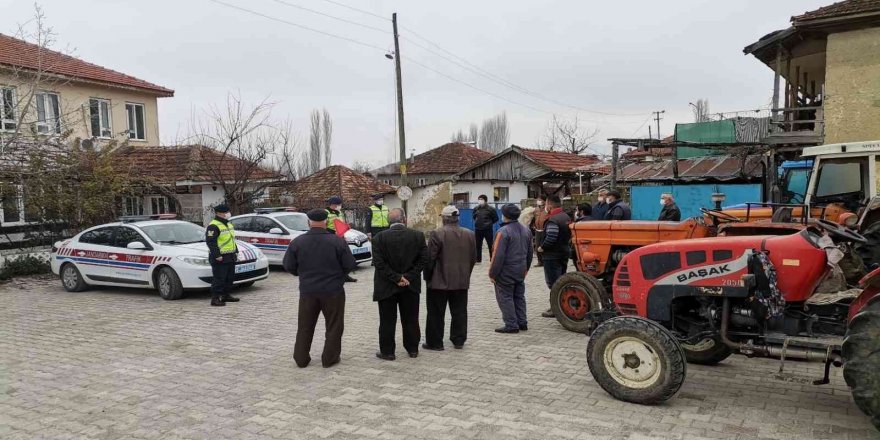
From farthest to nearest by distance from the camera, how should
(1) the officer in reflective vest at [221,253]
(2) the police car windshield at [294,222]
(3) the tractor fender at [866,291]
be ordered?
(2) the police car windshield at [294,222], (1) the officer in reflective vest at [221,253], (3) the tractor fender at [866,291]

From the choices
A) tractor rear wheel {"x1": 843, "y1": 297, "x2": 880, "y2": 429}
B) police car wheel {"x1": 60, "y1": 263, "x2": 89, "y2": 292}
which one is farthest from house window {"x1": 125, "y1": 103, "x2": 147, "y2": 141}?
tractor rear wheel {"x1": 843, "y1": 297, "x2": 880, "y2": 429}

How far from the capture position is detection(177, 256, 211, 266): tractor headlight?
420 inches

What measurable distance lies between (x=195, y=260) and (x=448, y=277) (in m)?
5.85

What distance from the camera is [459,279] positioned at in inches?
271

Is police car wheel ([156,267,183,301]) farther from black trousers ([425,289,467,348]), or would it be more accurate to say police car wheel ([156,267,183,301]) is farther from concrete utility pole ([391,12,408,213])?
concrete utility pole ([391,12,408,213])

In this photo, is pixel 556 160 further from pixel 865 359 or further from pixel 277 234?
pixel 865 359

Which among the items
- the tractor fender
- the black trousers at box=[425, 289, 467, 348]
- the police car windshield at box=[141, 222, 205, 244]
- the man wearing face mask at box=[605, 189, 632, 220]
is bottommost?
the black trousers at box=[425, 289, 467, 348]

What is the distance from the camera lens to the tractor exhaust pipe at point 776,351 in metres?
4.38

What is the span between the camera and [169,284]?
10672mm

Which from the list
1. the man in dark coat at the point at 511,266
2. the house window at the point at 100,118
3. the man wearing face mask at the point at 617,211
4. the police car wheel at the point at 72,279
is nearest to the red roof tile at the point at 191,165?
the house window at the point at 100,118

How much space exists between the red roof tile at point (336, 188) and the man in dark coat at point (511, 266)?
16.6 meters

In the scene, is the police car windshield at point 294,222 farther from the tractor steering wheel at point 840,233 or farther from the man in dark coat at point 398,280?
the tractor steering wheel at point 840,233

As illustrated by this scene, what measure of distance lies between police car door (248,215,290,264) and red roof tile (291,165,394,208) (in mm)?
8555

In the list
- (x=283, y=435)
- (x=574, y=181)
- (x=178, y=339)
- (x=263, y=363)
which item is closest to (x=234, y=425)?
(x=283, y=435)
